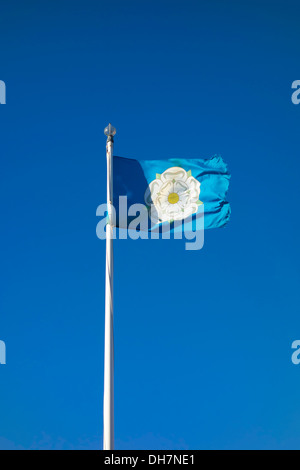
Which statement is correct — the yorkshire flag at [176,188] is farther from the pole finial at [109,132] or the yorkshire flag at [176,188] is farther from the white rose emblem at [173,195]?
the pole finial at [109,132]

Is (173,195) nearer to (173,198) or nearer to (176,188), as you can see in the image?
(173,198)

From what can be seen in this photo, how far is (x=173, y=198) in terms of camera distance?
22.1m

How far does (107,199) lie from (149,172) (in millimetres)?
2357

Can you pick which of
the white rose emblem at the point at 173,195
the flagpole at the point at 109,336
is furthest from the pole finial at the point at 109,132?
the white rose emblem at the point at 173,195

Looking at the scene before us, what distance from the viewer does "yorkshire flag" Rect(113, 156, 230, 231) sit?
21781mm

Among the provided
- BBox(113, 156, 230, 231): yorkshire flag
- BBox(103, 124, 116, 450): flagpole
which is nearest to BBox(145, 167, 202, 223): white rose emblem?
BBox(113, 156, 230, 231): yorkshire flag

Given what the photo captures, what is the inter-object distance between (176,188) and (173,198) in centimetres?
37

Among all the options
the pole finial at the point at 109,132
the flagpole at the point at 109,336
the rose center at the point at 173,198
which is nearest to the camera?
the flagpole at the point at 109,336

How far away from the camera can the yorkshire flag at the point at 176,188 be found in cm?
2178

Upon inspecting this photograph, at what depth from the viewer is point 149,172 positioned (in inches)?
875

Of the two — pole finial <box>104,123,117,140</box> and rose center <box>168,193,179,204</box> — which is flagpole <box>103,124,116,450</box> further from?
rose center <box>168,193,179,204</box>

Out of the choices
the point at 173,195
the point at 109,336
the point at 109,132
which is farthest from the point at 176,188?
the point at 109,336
